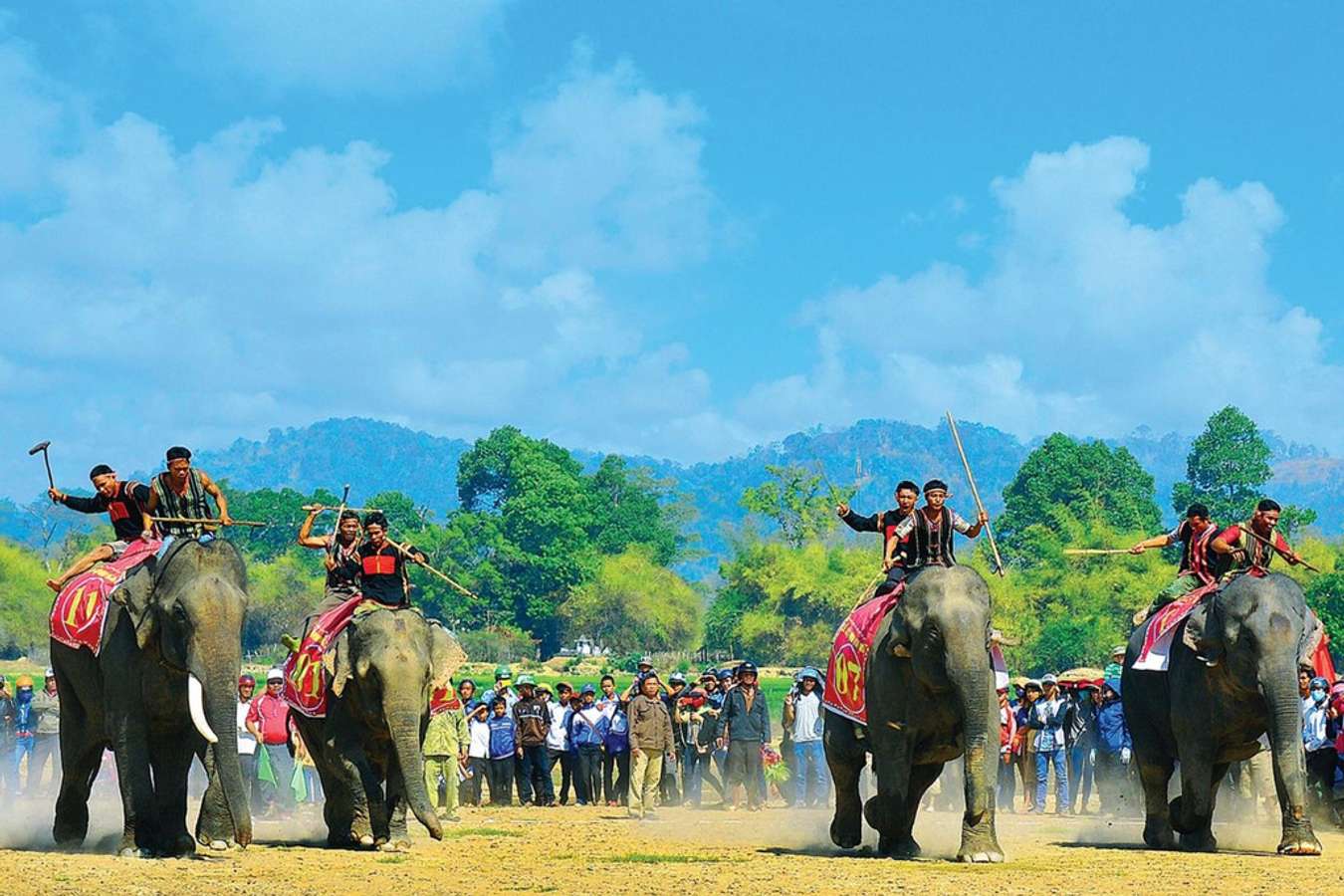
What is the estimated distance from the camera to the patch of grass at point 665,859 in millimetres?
18781

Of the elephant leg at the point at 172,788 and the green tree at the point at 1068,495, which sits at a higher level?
the green tree at the point at 1068,495

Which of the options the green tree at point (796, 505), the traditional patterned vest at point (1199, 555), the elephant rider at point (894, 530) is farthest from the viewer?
the green tree at point (796, 505)

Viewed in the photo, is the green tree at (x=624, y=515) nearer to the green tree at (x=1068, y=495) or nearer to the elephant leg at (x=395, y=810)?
Answer: the green tree at (x=1068, y=495)

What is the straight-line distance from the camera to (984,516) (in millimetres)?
18297

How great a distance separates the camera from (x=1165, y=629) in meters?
19.9

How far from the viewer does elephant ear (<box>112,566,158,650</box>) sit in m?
17.9

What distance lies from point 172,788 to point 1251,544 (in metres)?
9.75

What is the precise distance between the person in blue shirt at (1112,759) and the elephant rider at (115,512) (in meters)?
14.5

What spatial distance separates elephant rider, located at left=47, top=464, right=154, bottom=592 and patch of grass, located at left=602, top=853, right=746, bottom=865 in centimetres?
504

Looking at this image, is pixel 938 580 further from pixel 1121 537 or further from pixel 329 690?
pixel 1121 537

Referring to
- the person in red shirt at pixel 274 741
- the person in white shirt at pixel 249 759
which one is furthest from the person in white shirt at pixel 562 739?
the person in white shirt at pixel 249 759

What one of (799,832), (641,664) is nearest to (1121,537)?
(641,664)

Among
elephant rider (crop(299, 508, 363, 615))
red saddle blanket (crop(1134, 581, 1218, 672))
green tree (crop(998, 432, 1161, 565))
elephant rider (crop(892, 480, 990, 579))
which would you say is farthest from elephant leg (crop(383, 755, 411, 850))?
green tree (crop(998, 432, 1161, 565))

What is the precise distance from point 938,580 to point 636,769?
11957 mm
